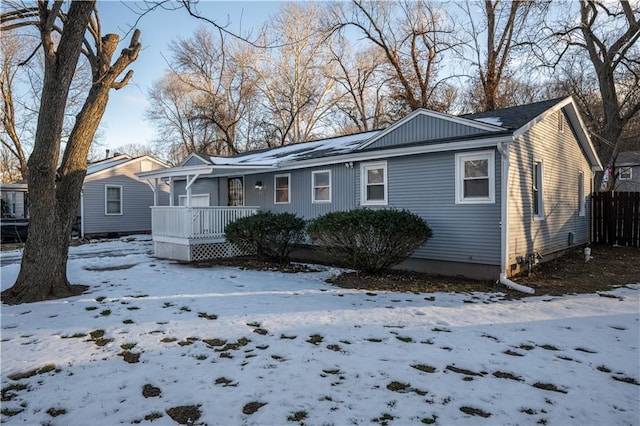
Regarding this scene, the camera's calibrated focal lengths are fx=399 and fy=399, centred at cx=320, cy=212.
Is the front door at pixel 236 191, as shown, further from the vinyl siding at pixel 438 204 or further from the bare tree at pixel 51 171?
the bare tree at pixel 51 171

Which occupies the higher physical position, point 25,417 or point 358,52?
point 358,52

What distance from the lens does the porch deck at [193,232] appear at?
37.9 feet

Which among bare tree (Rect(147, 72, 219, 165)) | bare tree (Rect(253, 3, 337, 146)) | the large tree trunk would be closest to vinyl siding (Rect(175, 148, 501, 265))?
the large tree trunk

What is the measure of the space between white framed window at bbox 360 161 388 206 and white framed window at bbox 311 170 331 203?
1.29 meters

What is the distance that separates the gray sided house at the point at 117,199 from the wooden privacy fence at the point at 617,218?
1780 cm

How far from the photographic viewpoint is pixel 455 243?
8859 millimetres

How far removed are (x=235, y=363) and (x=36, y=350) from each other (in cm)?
237

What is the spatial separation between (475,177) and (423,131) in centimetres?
172

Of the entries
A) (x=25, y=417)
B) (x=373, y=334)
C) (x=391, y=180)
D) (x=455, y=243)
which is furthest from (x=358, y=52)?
(x=25, y=417)

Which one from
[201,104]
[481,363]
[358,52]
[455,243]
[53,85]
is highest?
[358,52]

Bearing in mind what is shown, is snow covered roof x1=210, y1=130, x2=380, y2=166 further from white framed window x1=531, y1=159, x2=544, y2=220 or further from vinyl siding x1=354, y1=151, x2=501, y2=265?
white framed window x1=531, y1=159, x2=544, y2=220

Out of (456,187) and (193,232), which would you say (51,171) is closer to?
(193,232)

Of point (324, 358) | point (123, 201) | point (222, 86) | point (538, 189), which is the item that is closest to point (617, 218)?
point (538, 189)

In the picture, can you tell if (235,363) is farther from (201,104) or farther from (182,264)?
(201,104)
